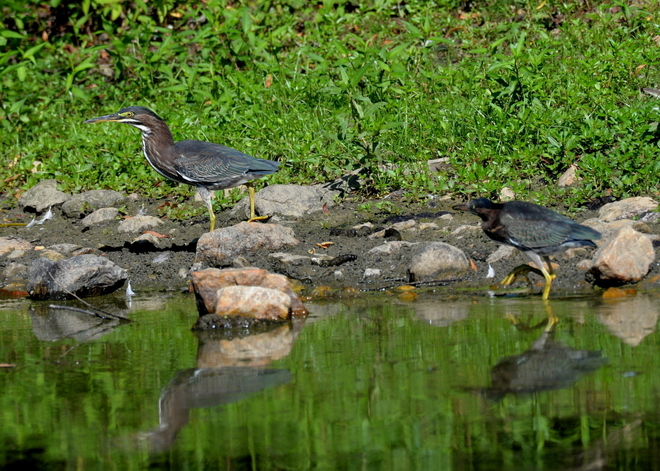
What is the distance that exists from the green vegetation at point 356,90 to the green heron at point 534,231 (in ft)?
6.31

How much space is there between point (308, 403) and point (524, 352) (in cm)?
124

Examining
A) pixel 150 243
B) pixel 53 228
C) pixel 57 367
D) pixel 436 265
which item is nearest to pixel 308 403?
pixel 57 367

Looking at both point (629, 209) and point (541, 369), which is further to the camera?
point (629, 209)

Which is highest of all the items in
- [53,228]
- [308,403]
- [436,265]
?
[308,403]

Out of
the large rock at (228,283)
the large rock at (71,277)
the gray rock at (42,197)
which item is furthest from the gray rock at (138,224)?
the large rock at (228,283)

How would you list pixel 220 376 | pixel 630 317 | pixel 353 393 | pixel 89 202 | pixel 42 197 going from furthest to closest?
1. pixel 42 197
2. pixel 89 202
3. pixel 630 317
4. pixel 220 376
5. pixel 353 393

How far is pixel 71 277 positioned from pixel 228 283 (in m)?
1.71

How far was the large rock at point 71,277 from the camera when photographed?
6.73m

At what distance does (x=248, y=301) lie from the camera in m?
5.33

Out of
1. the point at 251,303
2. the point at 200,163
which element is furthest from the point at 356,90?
the point at 251,303

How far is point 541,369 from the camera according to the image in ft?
13.0

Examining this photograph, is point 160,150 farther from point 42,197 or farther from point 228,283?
point 228,283

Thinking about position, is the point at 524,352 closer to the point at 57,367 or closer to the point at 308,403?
the point at 308,403

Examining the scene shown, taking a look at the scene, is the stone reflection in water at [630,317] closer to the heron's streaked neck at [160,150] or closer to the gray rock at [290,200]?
the gray rock at [290,200]
